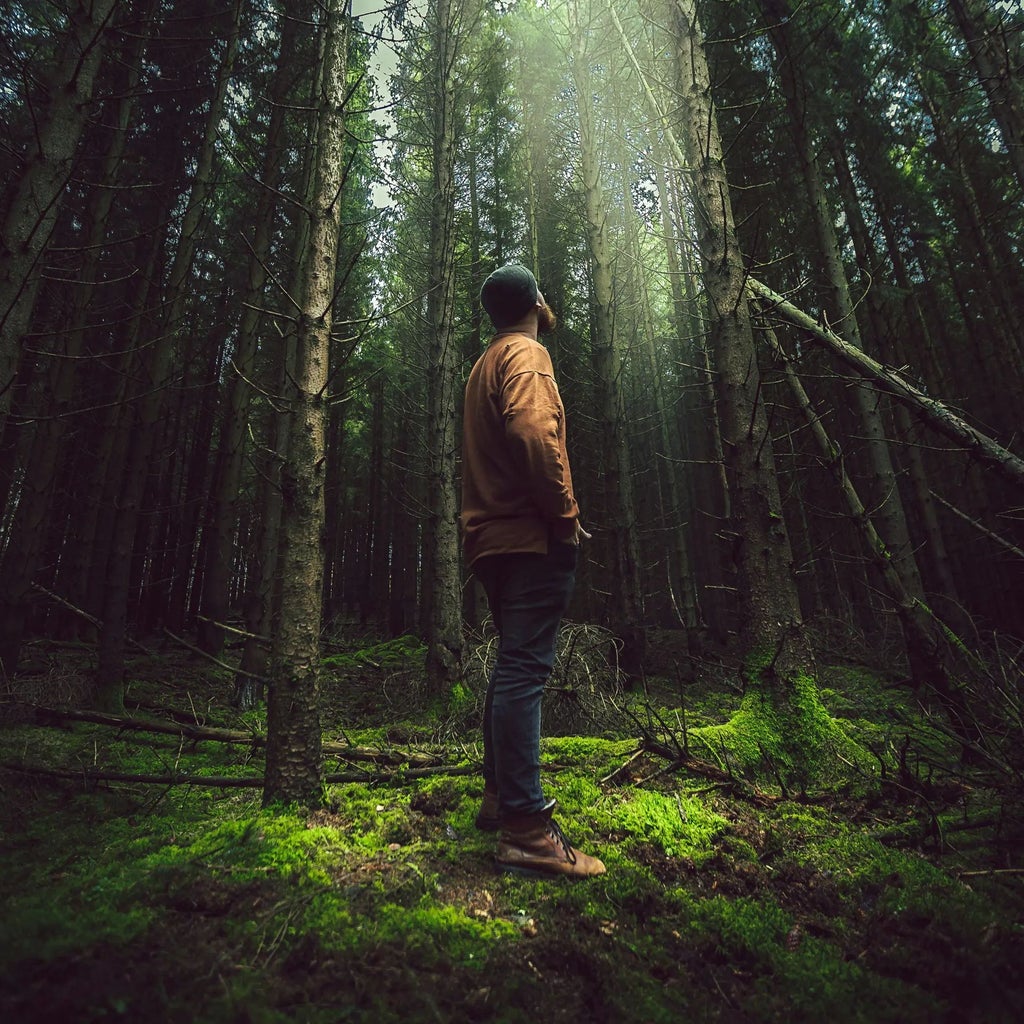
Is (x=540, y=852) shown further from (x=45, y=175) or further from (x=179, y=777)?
(x=45, y=175)

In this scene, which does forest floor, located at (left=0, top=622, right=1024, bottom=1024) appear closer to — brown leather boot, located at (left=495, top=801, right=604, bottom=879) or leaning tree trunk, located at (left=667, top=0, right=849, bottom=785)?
brown leather boot, located at (left=495, top=801, right=604, bottom=879)

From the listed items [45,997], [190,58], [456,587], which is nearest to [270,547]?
[456,587]

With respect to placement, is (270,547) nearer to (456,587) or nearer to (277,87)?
(456,587)

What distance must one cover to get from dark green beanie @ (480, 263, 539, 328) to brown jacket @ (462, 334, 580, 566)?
0.15m

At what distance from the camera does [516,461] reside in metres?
2.40

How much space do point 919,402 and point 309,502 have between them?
4127 millimetres

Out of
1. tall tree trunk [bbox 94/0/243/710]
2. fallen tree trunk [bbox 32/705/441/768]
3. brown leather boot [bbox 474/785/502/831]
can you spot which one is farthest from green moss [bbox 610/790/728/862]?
tall tree trunk [bbox 94/0/243/710]

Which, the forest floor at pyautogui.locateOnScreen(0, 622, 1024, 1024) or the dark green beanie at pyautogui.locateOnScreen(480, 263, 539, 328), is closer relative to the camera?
the forest floor at pyautogui.locateOnScreen(0, 622, 1024, 1024)

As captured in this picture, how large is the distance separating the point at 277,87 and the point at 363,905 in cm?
1061

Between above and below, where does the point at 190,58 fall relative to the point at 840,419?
above

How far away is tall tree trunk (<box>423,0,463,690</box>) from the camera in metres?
6.10

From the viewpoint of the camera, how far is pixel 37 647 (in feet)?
26.9

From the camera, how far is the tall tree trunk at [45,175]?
11.7 feet

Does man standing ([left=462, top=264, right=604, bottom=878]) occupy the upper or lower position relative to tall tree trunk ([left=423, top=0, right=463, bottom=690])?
lower
